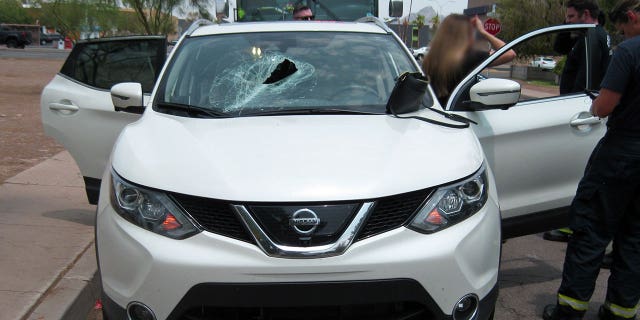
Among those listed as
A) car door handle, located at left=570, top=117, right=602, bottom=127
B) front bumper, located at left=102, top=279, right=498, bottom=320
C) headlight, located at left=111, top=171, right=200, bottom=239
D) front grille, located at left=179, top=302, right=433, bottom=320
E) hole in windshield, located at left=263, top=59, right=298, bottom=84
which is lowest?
front grille, located at left=179, top=302, right=433, bottom=320

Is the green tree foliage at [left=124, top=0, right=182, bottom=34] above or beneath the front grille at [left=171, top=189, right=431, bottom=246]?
above

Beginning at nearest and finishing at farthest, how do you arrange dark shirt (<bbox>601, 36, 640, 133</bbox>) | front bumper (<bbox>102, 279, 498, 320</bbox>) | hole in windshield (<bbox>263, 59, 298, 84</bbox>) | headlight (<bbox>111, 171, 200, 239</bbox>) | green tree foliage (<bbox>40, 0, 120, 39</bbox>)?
front bumper (<bbox>102, 279, 498, 320</bbox>) < headlight (<bbox>111, 171, 200, 239</bbox>) < dark shirt (<bbox>601, 36, 640, 133</bbox>) < hole in windshield (<bbox>263, 59, 298, 84</bbox>) < green tree foliage (<bbox>40, 0, 120, 39</bbox>)

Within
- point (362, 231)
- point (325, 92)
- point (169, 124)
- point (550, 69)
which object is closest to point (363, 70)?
point (325, 92)

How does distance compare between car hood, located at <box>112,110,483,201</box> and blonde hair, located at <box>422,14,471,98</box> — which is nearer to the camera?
car hood, located at <box>112,110,483,201</box>

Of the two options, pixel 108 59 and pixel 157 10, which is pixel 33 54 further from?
pixel 108 59

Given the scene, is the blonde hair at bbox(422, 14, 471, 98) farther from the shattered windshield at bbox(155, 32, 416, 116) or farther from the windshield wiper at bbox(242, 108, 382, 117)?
the windshield wiper at bbox(242, 108, 382, 117)

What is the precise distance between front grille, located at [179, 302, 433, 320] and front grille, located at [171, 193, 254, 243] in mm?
303

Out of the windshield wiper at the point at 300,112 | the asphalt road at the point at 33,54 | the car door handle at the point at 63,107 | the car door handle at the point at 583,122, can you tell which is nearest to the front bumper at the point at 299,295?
the windshield wiper at the point at 300,112

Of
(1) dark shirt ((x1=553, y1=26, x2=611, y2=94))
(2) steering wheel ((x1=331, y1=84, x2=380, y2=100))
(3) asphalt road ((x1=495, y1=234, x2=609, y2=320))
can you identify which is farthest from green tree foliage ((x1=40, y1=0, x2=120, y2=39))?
(2) steering wheel ((x1=331, y1=84, x2=380, y2=100))

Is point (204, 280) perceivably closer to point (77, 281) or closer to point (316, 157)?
point (316, 157)

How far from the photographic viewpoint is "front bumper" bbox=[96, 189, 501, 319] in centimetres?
242

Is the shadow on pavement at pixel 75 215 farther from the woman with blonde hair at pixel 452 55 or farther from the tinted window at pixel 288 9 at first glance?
the tinted window at pixel 288 9

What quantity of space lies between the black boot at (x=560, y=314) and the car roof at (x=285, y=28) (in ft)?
6.78

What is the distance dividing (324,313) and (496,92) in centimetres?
181
